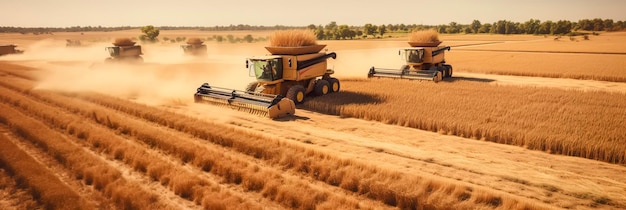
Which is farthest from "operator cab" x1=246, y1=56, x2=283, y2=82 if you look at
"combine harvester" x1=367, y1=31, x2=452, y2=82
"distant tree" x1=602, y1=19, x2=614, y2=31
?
"distant tree" x1=602, y1=19, x2=614, y2=31

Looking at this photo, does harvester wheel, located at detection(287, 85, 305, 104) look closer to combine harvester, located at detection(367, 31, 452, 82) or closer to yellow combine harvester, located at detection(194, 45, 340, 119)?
yellow combine harvester, located at detection(194, 45, 340, 119)

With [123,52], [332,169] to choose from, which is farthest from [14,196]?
[123,52]

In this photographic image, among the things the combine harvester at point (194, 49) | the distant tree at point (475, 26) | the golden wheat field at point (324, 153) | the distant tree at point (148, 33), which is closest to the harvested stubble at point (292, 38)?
the golden wheat field at point (324, 153)

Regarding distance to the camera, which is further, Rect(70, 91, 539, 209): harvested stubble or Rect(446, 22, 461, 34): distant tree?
Rect(446, 22, 461, 34): distant tree

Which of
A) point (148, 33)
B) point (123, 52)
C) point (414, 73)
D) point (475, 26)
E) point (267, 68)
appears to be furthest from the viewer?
point (475, 26)

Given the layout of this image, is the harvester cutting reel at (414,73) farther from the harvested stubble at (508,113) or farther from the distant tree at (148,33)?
the distant tree at (148,33)

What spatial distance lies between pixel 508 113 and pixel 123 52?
93.1ft

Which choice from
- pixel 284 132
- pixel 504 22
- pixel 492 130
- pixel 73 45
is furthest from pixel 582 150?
pixel 504 22

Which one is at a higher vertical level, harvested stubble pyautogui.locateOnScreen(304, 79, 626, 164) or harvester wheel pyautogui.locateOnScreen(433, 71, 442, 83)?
harvester wheel pyautogui.locateOnScreen(433, 71, 442, 83)

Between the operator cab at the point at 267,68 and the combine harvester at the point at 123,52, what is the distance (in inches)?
790

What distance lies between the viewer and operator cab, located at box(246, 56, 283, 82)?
14219 millimetres

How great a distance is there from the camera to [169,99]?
1532cm

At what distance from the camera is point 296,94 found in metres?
14.4

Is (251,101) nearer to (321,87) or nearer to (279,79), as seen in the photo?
(279,79)
